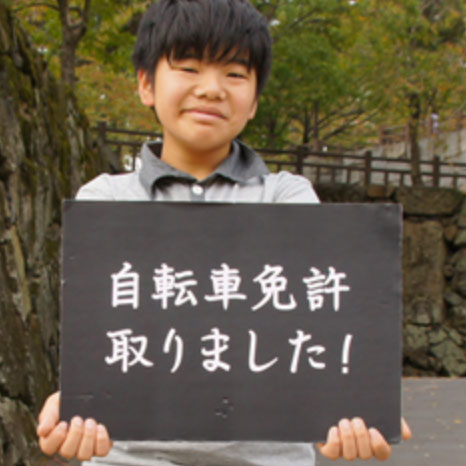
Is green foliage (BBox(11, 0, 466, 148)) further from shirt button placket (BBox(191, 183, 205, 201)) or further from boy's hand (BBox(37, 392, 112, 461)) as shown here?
boy's hand (BBox(37, 392, 112, 461))

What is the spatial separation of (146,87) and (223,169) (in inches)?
11.3

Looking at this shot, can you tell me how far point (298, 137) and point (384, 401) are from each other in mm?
27288

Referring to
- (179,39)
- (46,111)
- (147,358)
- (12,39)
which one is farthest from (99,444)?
(46,111)

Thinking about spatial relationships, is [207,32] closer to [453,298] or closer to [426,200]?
[426,200]

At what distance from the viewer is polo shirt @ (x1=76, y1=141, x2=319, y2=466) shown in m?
1.44

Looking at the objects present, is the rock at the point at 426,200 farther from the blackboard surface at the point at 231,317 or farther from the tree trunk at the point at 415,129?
the blackboard surface at the point at 231,317

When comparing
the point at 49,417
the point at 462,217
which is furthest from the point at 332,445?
the point at 462,217

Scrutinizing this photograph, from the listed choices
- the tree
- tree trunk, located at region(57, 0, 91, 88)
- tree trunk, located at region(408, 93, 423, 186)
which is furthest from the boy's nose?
tree trunk, located at region(408, 93, 423, 186)

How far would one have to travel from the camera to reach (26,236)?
17.1 ft

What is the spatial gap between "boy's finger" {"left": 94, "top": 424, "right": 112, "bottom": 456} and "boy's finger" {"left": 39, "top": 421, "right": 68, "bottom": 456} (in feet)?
0.21

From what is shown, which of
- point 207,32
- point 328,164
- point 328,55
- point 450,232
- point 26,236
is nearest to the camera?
point 207,32

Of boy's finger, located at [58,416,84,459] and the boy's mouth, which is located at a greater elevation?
the boy's mouth

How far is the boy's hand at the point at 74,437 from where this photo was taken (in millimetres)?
1311

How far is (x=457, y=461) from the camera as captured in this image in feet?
17.6
